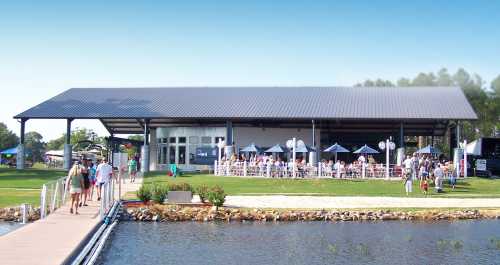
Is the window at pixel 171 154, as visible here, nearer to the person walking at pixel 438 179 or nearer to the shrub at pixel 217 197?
the person walking at pixel 438 179

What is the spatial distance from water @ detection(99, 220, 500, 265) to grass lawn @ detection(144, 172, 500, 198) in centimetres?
776

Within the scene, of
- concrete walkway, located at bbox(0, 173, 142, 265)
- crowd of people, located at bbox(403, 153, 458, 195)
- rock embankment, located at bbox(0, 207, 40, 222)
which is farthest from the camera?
crowd of people, located at bbox(403, 153, 458, 195)

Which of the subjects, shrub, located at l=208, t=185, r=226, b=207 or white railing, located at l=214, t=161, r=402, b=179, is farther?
white railing, located at l=214, t=161, r=402, b=179

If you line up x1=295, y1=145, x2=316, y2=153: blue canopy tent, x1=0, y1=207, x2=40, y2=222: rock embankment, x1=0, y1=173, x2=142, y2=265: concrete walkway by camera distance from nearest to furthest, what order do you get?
x1=0, y1=173, x2=142, y2=265: concrete walkway → x1=0, y1=207, x2=40, y2=222: rock embankment → x1=295, y1=145, x2=316, y2=153: blue canopy tent

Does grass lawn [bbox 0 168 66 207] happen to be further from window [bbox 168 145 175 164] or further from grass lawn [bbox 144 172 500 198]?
window [bbox 168 145 175 164]

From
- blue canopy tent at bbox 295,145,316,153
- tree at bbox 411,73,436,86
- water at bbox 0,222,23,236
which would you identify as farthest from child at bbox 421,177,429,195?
tree at bbox 411,73,436,86

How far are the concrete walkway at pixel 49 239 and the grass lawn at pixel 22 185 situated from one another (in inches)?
242

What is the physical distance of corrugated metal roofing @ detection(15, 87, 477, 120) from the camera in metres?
41.3

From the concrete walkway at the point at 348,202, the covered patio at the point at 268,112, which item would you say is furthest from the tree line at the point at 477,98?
the concrete walkway at the point at 348,202

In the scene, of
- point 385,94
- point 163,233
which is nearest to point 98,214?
point 163,233

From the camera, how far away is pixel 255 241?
17.5m

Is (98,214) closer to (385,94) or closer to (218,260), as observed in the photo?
(218,260)

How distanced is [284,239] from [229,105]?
27.0m

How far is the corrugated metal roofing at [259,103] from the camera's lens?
4131 centimetres
